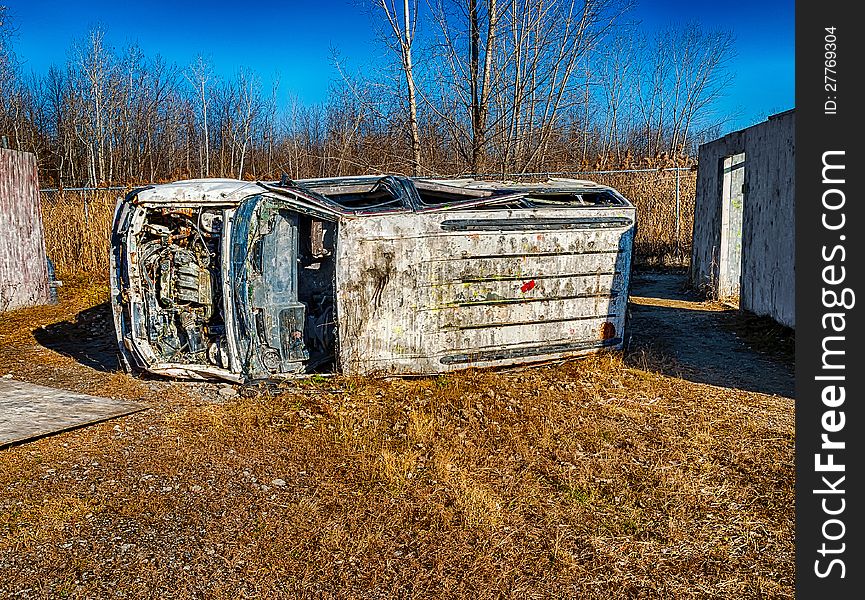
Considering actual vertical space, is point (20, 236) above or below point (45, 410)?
above

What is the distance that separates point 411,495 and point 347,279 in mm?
2495

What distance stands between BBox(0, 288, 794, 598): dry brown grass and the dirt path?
2.02ft

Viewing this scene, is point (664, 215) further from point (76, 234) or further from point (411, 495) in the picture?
point (411, 495)

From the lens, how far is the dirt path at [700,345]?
7.05 m

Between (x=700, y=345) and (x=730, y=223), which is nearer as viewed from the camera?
(x=700, y=345)

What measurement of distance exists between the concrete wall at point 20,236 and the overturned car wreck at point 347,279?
16.2 ft

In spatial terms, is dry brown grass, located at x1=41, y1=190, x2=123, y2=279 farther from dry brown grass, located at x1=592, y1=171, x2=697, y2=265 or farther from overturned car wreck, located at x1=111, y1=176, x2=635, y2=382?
dry brown grass, located at x1=592, y1=171, x2=697, y2=265

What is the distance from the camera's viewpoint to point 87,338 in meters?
8.89

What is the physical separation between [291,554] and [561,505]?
1670mm

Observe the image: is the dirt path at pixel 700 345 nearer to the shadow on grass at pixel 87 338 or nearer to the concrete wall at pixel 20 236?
the shadow on grass at pixel 87 338

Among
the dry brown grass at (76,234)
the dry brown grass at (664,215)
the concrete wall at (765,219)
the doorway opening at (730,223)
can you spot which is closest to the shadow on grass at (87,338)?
the dry brown grass at (76,234)

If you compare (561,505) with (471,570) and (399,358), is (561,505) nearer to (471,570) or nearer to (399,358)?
(471,570)

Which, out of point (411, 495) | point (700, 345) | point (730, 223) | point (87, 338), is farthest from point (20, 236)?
point (730, 223)

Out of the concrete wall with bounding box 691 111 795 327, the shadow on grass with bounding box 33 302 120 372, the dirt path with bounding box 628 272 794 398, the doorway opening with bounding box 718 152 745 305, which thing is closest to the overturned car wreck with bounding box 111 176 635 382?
the shadow on grass with bounding box 33 302 120 372
